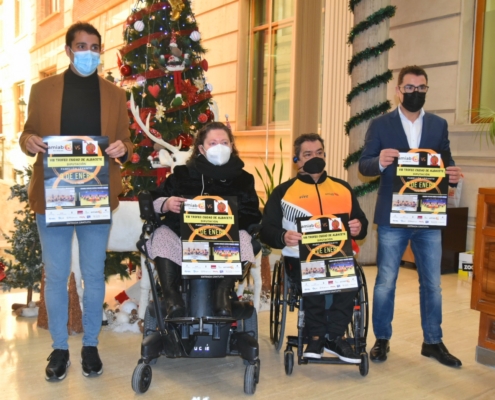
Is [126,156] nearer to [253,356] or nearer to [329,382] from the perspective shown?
[253,356]

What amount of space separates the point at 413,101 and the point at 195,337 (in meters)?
1.69

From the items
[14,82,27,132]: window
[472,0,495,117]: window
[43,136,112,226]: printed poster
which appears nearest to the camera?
[43,136,112,226]: printed poster

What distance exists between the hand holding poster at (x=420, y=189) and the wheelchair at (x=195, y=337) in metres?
0.99

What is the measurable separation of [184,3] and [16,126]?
7.45 feet

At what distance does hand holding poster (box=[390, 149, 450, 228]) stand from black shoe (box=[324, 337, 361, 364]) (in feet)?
2.22

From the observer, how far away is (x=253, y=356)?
2.64 m

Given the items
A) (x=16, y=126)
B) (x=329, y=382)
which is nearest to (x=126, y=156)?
(x=329, y=382)

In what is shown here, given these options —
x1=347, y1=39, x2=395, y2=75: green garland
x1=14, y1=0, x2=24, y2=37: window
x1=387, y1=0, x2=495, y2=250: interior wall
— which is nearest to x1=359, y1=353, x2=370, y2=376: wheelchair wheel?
x1=387, y1=0, x2=495, y2=250: interior wall

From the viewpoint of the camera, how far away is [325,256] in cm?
282

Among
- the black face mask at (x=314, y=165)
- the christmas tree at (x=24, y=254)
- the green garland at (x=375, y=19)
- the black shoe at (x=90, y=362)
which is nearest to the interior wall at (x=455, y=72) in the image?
the green garland at (x=375, y=19)

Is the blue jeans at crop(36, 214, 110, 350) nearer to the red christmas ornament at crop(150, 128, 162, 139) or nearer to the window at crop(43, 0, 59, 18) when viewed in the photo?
the red christmas ornament at crop(150, 128, 162, 139)

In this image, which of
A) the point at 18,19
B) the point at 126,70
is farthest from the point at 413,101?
the point at 18,19

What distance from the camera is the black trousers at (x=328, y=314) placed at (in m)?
2.87

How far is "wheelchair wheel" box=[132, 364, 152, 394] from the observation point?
2.58 metres
